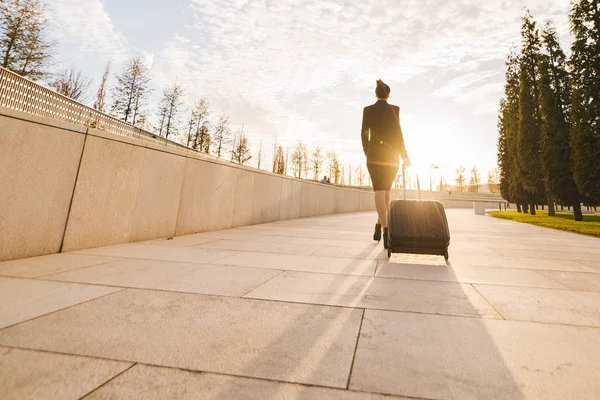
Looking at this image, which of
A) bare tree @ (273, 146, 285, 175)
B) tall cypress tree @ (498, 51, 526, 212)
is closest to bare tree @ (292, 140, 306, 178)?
bare tree @ (273, 146, 285, 175)

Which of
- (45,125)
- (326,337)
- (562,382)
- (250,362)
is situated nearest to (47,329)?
(250,362)

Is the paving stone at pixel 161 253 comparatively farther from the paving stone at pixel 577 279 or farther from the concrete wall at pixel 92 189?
the paving stone at pixel 577 279

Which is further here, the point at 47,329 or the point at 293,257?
the point at 293,257

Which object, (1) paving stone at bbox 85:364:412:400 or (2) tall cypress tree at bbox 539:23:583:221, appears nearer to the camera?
(1) paving stone at bbox 85:364:412:400

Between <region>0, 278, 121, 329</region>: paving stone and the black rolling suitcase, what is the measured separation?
275 cm

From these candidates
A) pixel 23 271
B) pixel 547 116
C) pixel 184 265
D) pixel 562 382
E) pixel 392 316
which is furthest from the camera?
pixel 547 116

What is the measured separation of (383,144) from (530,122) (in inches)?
955

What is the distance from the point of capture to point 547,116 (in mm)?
19125

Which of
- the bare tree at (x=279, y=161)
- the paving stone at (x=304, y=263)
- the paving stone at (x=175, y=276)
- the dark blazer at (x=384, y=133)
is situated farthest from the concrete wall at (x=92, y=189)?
the bare tree at (x=279, y=161)

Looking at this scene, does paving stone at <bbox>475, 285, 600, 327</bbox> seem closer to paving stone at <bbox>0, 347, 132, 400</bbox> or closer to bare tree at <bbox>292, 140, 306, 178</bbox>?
paving stone at <bbox>0, 347, 132, 400</bbox>

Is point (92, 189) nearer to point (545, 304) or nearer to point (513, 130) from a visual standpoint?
point (545, 304)

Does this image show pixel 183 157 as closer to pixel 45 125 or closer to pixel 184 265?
pixel 45 125

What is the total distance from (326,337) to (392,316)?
51 centimetres

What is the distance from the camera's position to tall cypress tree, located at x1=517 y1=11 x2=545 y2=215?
21266 millimetres
